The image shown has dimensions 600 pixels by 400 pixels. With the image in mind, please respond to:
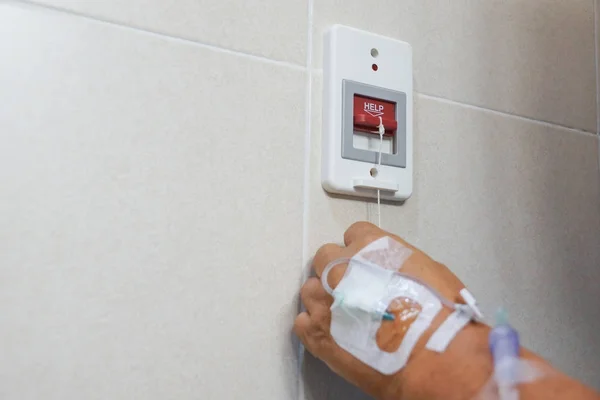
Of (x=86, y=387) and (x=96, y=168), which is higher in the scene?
(x=96, y=168)

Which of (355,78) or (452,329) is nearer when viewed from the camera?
(452,329)

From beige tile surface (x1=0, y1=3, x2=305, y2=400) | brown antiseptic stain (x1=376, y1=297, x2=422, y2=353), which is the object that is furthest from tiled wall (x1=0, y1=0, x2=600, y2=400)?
brown antiseptic stain (x1=376, y1=297, x2=422, y2=353)

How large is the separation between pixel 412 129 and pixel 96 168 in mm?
300

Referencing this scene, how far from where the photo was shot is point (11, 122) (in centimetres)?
43

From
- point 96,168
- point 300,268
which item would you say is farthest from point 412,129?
point 96,168

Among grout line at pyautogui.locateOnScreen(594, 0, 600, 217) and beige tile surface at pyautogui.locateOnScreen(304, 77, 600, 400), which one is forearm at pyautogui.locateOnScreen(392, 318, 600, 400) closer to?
beige tile surface at pyautogui.locateOnScreen(304, 77, 600, 400)

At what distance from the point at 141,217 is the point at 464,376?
26 cm

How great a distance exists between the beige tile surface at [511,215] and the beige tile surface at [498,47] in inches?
1.0

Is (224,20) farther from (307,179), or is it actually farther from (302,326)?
(302,326)

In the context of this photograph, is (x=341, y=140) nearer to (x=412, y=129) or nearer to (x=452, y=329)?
(x=412, y=129)

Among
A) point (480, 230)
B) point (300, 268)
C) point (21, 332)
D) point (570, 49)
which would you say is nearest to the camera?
point (21, 332)

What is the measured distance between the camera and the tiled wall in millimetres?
432

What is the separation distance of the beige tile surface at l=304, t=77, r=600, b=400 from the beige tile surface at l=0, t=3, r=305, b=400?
0.07 m

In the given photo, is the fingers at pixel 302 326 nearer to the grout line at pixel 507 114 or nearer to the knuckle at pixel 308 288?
the knuckle at pixel 308 288
